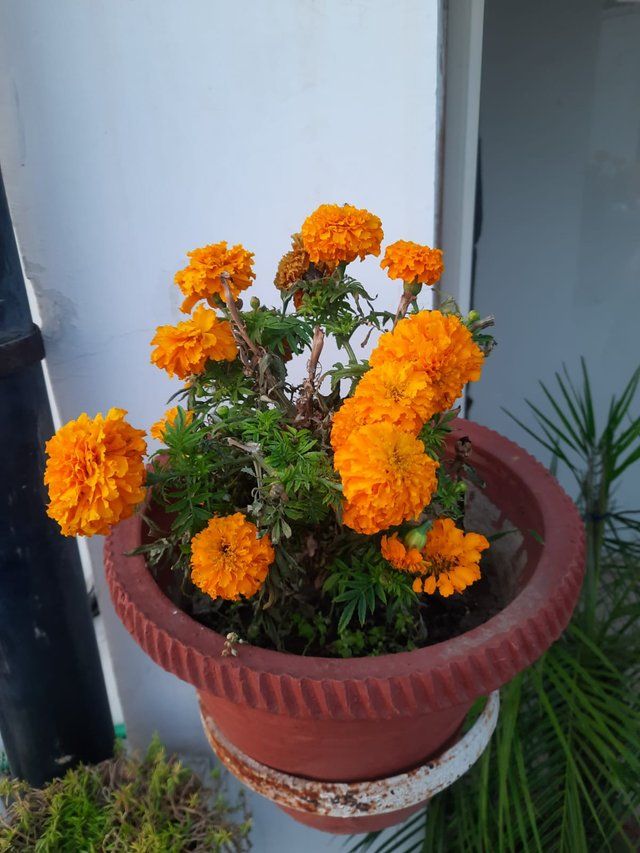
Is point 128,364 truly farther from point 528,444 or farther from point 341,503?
point 528,444

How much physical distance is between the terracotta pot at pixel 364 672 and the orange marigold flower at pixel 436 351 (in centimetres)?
24

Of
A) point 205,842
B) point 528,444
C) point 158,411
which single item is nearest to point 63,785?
point 205,842

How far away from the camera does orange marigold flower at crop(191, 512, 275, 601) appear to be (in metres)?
0.62

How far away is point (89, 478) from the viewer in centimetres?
57

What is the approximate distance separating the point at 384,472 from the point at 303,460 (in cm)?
13

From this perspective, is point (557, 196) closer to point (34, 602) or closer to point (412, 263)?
point (412, 263)

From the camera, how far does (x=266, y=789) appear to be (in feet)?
2.61

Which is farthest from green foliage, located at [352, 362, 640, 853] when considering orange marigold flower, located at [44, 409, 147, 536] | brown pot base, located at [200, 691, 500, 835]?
orange marigold flower, located at [44, 409, 147, 536]

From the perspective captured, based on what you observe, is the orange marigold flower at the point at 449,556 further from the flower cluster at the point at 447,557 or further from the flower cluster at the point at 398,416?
the flower cluster at the point at 398,416

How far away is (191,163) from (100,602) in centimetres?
77

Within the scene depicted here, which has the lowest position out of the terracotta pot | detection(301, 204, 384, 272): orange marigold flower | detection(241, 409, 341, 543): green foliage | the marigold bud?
the terracotta pot

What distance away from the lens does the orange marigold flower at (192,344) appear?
0.64m

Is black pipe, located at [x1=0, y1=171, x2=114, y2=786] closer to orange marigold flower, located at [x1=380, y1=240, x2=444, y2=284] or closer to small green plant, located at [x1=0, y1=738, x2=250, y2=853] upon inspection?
small green plant, located at [x1=0, y1=738, x2=250, y2=853]

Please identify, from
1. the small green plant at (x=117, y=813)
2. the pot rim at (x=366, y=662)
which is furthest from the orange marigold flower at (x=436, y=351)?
the small green plant at (x=117, y=813)
